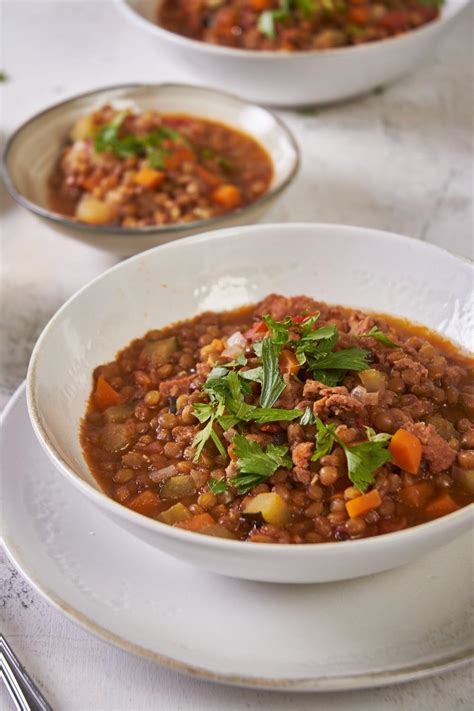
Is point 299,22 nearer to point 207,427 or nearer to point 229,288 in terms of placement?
point 229,288

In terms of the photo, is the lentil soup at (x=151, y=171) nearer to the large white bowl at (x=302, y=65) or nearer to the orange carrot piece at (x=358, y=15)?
the large white bowl at (x=302, y=65)

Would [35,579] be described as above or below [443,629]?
below

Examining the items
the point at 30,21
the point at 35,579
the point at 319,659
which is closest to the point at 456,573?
the point at 319,659

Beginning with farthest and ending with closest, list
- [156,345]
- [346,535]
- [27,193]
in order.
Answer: [27,193]
[156,345]
[346,535]

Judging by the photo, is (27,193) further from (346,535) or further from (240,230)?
(346,535)

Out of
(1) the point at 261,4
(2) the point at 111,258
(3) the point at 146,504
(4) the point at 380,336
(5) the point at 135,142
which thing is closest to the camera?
(3) the point at 146,504

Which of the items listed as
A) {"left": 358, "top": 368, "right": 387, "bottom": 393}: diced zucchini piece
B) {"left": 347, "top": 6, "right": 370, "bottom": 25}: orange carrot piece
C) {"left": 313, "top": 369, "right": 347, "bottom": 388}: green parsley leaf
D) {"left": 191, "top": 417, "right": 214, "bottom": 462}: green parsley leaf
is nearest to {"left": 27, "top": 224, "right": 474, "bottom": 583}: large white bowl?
{"left": 191, "top": 417, "right": 214, "bottom": 462}: green parsley leaf

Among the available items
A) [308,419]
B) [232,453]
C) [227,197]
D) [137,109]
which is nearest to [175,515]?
[232,453]

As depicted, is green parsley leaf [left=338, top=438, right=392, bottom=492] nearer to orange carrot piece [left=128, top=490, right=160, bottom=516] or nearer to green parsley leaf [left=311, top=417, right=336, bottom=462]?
green parsley leaf [left=311, top=417, right=336, bottom=462]
